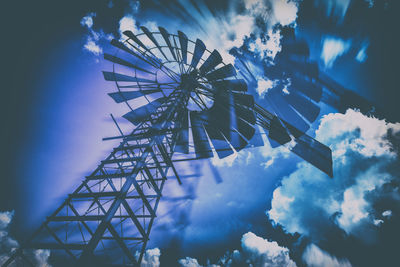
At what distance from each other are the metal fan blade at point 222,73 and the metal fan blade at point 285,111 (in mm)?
2434

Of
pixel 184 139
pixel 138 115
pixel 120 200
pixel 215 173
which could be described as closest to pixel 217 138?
pixel 184 139

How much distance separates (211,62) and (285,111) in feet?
11.3

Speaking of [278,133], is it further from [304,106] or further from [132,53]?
[132,53]

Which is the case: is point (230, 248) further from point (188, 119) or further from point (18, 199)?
point (18, 199)

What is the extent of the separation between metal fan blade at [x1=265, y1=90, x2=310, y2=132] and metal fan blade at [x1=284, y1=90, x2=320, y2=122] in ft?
0.76

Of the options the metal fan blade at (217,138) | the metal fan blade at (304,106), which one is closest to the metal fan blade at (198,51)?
the metal fan blade at (217,138)

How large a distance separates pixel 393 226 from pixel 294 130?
5.05 metres

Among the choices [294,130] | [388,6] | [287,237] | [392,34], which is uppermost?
[388,6]

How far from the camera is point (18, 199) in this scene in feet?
14.8

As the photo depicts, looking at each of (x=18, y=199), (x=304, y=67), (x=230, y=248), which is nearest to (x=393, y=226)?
(x=230, y=248)

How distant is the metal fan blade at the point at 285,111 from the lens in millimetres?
5605

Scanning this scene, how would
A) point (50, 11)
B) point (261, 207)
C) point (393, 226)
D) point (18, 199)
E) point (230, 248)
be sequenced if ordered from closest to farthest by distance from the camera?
point (18, 199) < point (50, 11) < point (393, 226) < point (230, 248) < point (261, 207)

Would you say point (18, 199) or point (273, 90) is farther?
point (273, 90)

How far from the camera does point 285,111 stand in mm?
6156
